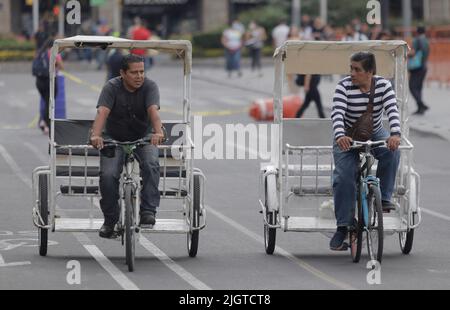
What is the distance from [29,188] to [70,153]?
5.64 metres

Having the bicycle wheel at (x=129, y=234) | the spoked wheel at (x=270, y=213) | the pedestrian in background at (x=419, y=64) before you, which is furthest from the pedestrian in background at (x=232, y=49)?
Result: the bicycle wheel at (x=129, y=234)

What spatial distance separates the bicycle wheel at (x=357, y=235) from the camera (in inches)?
Answer: 431

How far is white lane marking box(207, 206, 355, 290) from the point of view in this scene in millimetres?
10084

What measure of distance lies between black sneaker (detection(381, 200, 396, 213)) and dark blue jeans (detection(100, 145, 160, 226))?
70.4 inches

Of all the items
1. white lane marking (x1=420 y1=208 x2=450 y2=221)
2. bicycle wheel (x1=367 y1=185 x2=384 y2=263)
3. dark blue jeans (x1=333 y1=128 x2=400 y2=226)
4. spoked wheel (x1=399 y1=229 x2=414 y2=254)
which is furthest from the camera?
white lane marking (x1=420 y1=208 x2=450 y2=221)

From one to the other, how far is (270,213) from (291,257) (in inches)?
16.4

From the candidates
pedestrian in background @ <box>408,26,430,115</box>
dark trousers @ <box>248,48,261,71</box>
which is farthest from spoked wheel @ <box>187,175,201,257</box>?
dark trousers @ <box>248,48,261,71</box>

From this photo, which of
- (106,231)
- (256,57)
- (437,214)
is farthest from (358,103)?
(256,57)

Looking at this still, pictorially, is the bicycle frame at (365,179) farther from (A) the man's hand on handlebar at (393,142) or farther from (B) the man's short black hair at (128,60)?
(B) the man's short black hair at (128,60)

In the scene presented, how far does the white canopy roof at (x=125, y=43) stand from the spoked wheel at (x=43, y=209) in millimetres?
1129

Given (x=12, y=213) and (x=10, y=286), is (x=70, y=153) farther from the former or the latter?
(x=12, y=213)

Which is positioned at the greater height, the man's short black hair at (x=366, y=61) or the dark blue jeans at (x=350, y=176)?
the man's short black hair at (x=366, y=61)

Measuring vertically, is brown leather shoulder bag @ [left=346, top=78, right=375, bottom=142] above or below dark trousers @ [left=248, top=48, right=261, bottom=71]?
above

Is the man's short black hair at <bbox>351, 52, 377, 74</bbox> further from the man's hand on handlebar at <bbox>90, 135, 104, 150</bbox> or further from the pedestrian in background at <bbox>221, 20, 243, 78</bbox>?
the pedestrian in background at <bbox>221, 20, 243, 78</bbox>
